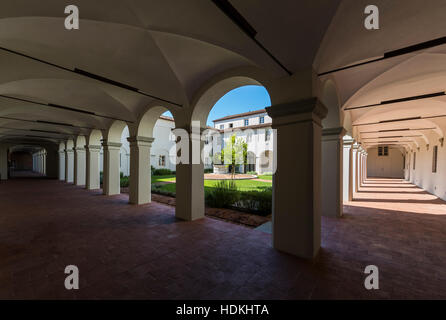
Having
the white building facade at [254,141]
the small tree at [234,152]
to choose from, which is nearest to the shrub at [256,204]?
the small tree at [234,152]

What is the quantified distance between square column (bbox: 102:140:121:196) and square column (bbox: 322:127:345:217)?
419 inches

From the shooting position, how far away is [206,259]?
12.2ft

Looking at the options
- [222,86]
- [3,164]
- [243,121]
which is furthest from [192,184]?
[243,121]

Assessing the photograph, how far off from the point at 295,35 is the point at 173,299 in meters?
4.48

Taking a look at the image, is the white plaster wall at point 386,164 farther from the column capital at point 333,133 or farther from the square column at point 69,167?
the square column at point 69,167

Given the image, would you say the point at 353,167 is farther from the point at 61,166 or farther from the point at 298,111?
the point at 61,166

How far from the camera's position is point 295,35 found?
123 inches

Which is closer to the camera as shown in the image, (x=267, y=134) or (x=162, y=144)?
(x=267, y=134)

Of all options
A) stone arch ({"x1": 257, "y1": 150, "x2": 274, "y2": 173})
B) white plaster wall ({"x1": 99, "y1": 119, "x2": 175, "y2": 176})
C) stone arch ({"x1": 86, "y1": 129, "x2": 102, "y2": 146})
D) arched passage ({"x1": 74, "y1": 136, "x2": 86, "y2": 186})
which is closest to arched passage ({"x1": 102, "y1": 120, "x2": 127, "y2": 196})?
stone arch ({"x1": 86, "y1": 129, "x2": 102, "y2": 146})

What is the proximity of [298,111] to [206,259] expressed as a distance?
11.4 feet

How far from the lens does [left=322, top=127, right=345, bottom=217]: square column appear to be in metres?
6.41

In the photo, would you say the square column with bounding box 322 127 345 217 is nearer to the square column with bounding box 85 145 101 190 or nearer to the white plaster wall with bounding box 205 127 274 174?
the square column with bounding box 85 145 101 190
